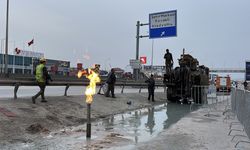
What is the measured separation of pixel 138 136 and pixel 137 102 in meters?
12.0

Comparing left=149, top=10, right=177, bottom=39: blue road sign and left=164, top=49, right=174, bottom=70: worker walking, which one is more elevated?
left=149, top=10, right=177, bottom=39: blue road sign

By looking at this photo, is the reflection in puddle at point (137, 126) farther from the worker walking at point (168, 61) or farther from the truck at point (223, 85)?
the truck at point (223, 85)

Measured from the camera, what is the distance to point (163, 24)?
108ft

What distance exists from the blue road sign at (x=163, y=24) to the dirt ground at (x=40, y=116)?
1551 cm

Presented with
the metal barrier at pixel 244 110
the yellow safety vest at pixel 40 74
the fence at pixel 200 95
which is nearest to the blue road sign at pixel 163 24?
the fence at pixel 200 95

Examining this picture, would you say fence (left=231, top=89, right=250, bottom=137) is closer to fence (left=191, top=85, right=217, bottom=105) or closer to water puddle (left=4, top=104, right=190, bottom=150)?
water puddle (left=4, top=104, right=190, bottom=150)

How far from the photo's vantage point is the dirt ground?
980 cm

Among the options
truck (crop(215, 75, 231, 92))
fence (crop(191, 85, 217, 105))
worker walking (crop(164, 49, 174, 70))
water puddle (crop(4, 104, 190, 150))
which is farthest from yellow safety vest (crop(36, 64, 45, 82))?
truck (crop(215, 75, 231, 92))

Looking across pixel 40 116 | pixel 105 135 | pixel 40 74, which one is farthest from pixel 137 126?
pixel 40 74

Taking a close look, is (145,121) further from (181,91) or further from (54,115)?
(181,91)

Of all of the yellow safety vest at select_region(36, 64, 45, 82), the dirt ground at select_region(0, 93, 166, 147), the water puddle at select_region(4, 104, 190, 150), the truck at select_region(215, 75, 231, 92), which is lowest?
the water puddle at select_region(4, 104, 190, 150)

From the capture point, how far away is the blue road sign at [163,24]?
3238cm

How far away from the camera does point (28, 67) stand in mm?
76500

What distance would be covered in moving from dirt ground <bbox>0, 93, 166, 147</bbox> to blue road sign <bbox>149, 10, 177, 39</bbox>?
15.5m
